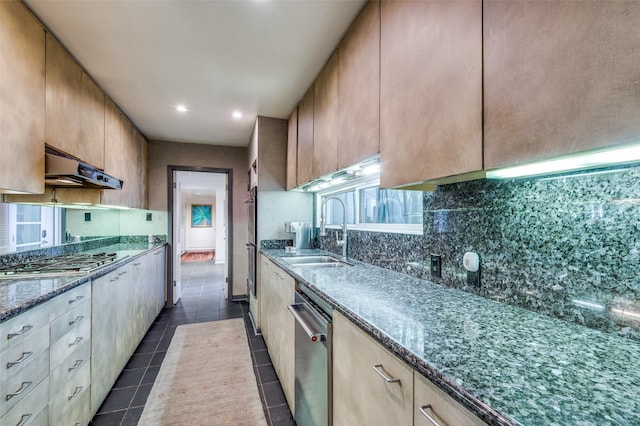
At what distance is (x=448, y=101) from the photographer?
958 mm

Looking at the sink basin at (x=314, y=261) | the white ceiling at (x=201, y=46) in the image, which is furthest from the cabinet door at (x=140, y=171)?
the sink basin at (x=314, y=261)

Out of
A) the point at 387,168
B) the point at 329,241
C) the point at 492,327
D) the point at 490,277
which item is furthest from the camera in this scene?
the point at 329,241

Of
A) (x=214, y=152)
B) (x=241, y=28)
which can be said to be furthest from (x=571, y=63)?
(x=214, y=152)

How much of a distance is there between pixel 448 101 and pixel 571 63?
0.36 meters

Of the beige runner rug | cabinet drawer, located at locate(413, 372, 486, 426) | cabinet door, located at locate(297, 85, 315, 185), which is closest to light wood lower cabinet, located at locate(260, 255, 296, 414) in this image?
the beige runner rug

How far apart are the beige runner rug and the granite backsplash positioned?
1625mm

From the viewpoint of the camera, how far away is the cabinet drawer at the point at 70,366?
136 centimetres

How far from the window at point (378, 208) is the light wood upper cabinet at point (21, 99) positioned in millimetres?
1952

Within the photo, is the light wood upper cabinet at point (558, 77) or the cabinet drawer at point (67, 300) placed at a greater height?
the light wood upper cabinet at point (558, 77)

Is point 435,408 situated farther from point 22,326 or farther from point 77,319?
point 77,319

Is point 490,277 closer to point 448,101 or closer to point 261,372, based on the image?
point 448,101

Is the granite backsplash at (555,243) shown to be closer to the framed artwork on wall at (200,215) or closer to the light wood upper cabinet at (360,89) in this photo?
the light wood upper cabinet at (360,89)

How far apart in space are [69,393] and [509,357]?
205cm

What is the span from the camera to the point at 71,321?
151 cm
